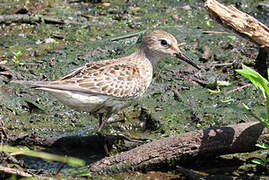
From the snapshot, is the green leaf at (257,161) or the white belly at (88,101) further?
the white belly at (88,101)

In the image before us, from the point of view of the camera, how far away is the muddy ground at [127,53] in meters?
7.04

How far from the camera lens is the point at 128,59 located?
281 inches

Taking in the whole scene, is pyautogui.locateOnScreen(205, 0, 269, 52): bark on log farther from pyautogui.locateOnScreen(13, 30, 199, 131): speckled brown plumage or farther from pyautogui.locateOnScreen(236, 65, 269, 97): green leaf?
pyautogui.locateOnScreen(236, 65, 269, 97): green leaf

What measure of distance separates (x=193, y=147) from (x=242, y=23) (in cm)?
199

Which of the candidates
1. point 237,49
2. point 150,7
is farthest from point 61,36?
point 237,49

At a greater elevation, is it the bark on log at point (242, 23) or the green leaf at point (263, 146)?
the bark on log at point (242, 23)

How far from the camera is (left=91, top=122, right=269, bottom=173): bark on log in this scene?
5.61 metres

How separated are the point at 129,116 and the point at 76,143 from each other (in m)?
1.18

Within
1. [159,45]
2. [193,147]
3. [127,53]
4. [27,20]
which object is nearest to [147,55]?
[159,45]

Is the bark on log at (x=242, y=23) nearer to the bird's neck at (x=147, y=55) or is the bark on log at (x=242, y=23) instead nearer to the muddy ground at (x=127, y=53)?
the muddy ground at (x=127, y=53)

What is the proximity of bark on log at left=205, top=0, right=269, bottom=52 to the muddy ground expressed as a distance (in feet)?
3.36

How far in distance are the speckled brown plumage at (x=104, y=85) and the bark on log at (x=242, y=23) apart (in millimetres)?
920

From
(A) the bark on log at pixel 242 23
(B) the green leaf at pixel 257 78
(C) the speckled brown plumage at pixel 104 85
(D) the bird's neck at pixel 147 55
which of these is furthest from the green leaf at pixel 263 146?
(D) the bird's neck at pixel 147 55

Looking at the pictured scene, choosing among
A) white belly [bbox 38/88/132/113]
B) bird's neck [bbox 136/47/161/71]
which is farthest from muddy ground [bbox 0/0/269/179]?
bird's neck [bbox 136/47/161/71]
